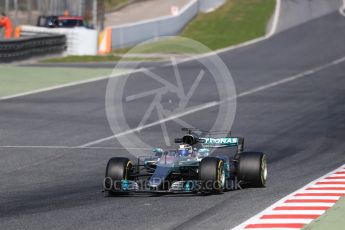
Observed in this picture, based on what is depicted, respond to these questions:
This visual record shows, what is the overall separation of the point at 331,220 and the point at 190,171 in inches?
131

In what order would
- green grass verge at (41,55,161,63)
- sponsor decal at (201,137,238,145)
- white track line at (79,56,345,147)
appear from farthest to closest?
1. green grass verge at (41,55,161,63)
2. white track line at (79,56,345,147)
3. sponsor decal at (201,137,238,145)

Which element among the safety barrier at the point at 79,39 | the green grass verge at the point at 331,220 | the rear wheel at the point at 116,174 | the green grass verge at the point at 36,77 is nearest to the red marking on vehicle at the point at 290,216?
the green grass verge at the point at 331,220

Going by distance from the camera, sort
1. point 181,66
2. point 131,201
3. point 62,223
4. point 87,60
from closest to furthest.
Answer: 1. point 62,223
2. point 131,201
3. point 181,66
4. point 87,60

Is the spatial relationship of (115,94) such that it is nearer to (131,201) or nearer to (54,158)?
(54,158)

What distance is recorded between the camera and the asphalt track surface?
12.7 m

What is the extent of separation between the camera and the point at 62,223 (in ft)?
39.2

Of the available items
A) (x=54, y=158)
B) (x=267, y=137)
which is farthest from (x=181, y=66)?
(x=54, y=158)

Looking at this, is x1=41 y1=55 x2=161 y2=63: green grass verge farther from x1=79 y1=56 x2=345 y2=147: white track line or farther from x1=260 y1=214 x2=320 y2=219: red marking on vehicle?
x1=260 y1=214 x2=320 y2=219: red marking on vehicle

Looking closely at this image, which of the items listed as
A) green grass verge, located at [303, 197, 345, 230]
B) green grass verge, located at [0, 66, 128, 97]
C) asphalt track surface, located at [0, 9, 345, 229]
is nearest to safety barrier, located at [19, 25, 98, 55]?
green grass verge, located at [0, 66, 128, 97]

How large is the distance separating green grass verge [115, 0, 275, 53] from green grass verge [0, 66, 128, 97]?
853cm

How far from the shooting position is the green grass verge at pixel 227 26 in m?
48.8

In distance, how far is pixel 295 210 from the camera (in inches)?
499

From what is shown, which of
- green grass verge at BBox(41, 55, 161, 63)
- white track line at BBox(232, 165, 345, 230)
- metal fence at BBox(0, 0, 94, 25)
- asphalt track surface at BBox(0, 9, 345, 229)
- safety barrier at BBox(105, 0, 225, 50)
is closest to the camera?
white track line at BBox(232, 165, 345, 230)

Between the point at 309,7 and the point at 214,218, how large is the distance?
49599mm
